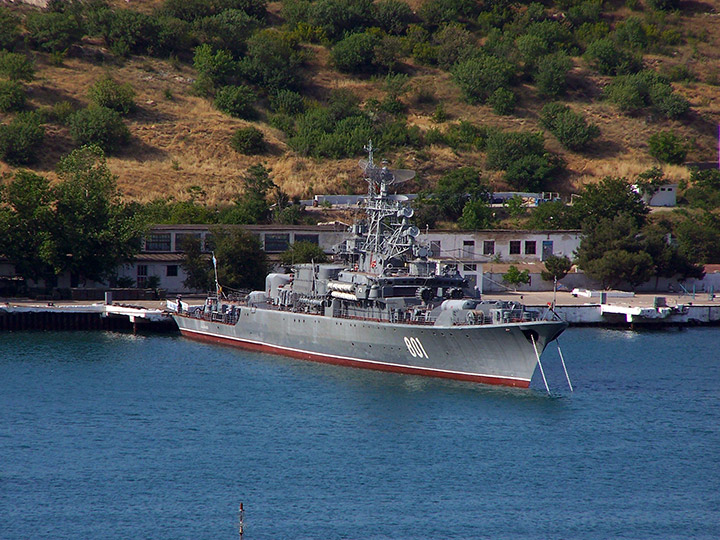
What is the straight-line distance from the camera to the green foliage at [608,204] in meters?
94.2

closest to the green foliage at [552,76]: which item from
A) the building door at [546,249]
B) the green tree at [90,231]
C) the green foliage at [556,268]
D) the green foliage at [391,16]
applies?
the green foliage at [391,16]

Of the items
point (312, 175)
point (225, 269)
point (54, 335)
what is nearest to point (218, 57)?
point (312, 175)

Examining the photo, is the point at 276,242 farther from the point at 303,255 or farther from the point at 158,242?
the point at 158,242

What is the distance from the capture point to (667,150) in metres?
121

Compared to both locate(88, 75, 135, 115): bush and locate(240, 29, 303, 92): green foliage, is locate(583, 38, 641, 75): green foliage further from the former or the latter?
locate(88, 75, 135, 115): bush

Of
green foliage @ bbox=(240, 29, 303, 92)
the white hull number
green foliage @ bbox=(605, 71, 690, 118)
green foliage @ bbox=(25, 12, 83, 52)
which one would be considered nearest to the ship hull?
the white hull number

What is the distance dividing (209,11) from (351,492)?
111679 mm

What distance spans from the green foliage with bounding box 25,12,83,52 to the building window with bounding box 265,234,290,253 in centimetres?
5456

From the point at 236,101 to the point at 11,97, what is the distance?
2465 cm

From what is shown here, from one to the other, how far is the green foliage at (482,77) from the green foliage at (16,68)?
2001 inches

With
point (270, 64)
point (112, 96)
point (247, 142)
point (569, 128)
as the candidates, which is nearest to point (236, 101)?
point (247, 142)

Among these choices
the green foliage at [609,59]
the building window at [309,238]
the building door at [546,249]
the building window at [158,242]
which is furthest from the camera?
the green foliage at [609,59]

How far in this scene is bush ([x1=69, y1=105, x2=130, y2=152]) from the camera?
110 metres

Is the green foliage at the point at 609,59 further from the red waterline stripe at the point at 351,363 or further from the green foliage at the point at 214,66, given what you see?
the red waterline stripe at the point at 351,363
